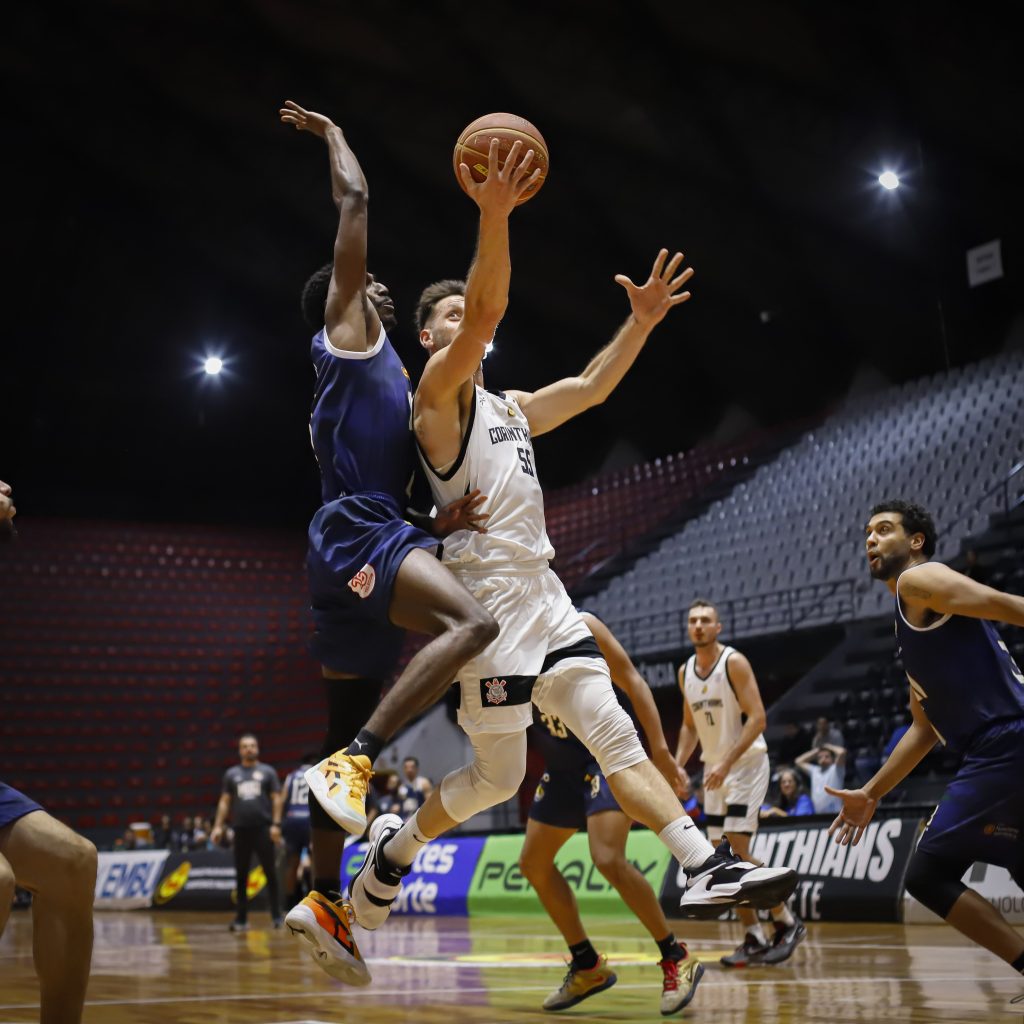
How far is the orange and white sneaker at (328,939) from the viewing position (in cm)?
410

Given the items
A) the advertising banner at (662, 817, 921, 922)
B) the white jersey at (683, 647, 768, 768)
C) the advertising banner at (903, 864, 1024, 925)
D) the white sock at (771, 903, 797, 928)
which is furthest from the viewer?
the advertising banner at (662, 817, 921, 922)

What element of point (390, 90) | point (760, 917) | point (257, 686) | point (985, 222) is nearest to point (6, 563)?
point (257, 686)

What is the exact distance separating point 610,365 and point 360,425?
1.19 m

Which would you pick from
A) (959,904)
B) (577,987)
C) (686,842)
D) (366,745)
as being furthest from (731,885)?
(577,987)

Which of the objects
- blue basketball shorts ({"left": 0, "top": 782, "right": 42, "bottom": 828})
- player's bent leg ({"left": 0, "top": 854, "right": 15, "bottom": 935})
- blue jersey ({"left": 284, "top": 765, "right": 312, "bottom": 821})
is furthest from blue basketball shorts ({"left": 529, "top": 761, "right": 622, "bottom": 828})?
blue jersey ({"left": 284, "top": 765, "right": 312, "bottom": 821})

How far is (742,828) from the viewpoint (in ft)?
27.6

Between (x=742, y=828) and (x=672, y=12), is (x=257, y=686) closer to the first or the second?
(x=672, y=12)

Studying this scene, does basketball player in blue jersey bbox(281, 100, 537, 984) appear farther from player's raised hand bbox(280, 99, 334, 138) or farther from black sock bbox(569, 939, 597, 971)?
black sock bbox(569, 939, 597, 971)

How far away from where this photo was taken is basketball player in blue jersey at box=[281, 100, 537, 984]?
13.4 feet

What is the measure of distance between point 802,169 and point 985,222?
9.76 feet

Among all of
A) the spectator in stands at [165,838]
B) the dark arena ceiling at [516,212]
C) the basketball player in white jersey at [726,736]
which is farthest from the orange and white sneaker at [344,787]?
the spectator in stands at [165,838]

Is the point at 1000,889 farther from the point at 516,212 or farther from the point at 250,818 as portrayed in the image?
the point at 516,212

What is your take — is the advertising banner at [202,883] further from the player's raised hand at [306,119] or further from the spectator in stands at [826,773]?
the player's raised hand at [306,119]

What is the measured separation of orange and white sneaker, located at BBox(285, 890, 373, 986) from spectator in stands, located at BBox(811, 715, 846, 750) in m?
10.3
